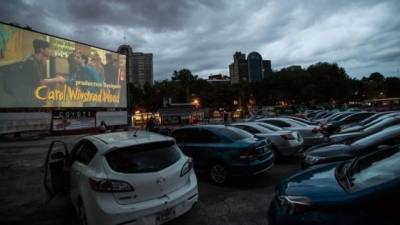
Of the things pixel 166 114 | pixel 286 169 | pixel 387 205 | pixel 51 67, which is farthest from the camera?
pixel 166 114

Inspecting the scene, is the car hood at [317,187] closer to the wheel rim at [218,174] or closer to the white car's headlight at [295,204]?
the white car's headlight at [295,204]

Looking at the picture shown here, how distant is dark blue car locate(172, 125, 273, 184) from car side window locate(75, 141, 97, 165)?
291 cm

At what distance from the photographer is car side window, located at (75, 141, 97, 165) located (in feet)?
14.4

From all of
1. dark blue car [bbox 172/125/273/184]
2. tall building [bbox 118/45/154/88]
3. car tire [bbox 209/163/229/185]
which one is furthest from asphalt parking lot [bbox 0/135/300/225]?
tall building [bbox 118/45/154/88]

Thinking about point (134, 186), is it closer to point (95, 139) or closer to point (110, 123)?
point (95, 139)

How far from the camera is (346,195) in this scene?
2.51 m

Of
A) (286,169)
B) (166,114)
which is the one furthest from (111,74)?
(286,169)

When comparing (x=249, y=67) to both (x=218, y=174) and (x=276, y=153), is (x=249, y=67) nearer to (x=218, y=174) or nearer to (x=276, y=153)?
(x=276, y=153)

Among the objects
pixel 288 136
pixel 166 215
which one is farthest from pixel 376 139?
pixel 166 215

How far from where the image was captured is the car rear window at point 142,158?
393 centimetres

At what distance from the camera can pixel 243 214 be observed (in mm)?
4926

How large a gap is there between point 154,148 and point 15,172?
25.7 feet

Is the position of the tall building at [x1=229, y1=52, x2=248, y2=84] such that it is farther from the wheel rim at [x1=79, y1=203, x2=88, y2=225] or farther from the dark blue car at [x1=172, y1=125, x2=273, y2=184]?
the wheel rim at [x1=79, y1=203, x2=88, y2=225]

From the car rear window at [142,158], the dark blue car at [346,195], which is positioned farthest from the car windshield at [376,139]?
the car rear window at [142,158]
